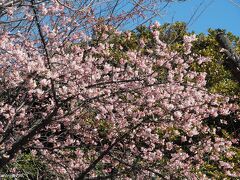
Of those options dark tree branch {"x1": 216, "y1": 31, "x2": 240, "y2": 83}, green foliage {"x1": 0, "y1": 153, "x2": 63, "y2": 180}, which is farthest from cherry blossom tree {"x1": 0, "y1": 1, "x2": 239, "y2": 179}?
dark tree branch {"x1": 216, "y1": 31, "x2": 240, "y2": 83}

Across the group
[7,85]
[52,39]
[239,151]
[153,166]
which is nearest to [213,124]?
[239,151]

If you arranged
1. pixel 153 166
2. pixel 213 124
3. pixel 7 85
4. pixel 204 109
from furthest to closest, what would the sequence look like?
pixel 213 124, pixel 204 109, pixel 153 166, pixel 7 85

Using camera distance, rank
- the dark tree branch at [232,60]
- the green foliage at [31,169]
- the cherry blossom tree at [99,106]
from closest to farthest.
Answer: the dark tree branch at [232,60], the cherry blossom tree at [99,106], the green foliage at [31,169]

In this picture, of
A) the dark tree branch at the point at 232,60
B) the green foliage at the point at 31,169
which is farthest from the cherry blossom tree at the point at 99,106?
the dark tree branch at the point at 232,60

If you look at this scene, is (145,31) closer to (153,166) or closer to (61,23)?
(61,23)

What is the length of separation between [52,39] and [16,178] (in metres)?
2.14

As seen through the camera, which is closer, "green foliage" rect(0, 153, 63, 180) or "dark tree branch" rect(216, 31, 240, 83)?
"dark tree branch" rect(216, 31, 240, 83)

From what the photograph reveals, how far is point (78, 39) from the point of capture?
6.09 m

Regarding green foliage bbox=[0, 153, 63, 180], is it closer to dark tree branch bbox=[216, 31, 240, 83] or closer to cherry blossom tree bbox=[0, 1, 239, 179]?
cherry blossom tree bbox=[0, 1, 239, 179]

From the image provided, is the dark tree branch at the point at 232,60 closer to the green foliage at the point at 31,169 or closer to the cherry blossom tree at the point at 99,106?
the cherry blossom tree at the point at 99,106

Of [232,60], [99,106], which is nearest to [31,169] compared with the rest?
[99,106]

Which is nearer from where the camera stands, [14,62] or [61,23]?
[14,62]

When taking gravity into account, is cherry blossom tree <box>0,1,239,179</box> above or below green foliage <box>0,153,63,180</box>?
above

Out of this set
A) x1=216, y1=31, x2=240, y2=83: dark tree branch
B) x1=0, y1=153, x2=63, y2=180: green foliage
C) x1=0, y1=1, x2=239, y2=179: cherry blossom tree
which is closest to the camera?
x1=216, y1=31, x2=240, y2=83: dark tree branch
